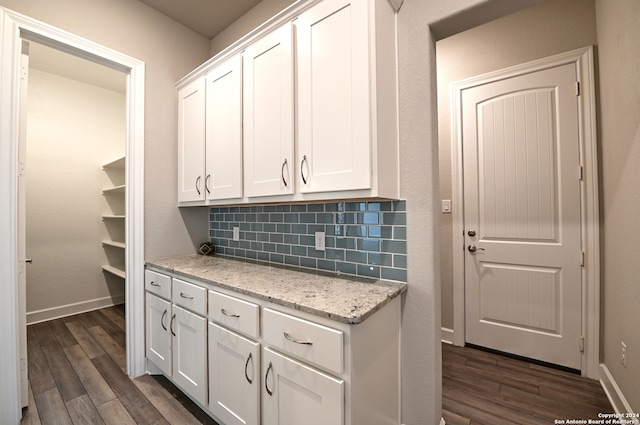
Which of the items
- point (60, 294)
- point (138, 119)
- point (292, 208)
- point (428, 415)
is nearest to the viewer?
point (428, 415)

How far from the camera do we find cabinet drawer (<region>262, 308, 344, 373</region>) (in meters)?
1.02

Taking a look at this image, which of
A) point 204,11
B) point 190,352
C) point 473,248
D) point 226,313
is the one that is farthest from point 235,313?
point 204,11

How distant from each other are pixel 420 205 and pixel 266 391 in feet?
3.78

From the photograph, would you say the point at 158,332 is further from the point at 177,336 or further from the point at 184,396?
the point at 184,396

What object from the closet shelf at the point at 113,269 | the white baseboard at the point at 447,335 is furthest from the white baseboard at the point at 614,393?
the closet shelf at the point at 113,269

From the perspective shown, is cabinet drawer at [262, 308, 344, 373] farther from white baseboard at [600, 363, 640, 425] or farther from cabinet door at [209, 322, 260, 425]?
white baseboard at [600, 363, 640, 425]

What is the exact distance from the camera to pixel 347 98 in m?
1.31

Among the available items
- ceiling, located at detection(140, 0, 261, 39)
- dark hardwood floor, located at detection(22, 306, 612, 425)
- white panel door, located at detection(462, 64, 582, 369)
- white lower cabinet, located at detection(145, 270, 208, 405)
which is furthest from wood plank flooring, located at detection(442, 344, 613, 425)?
ceiling, located at detection(140, 0, 261, 39)

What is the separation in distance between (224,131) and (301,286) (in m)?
1.23

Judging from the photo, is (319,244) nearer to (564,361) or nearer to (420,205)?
(420,205)

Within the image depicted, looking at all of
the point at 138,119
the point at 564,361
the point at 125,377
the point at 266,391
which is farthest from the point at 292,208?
the point at 564,361

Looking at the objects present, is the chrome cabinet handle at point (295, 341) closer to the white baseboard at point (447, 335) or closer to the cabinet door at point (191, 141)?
the cabinet door at point (191, 141)

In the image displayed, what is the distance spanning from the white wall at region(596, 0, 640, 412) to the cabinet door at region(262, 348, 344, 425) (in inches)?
64.1

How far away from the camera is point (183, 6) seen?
2197 millimetres
